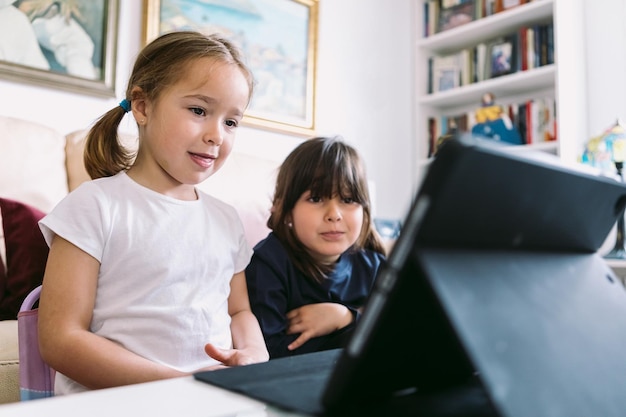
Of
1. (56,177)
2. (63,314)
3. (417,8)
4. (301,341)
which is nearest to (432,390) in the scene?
(63,314)

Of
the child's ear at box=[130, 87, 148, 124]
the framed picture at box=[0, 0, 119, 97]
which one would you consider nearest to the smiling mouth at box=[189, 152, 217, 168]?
the child's ear at box=[130, 87, 148, 124]

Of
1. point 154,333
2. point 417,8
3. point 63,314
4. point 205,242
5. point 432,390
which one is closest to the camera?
point 432,390

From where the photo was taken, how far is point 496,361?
326 millimetres

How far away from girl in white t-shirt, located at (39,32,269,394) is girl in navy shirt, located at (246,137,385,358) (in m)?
0.15

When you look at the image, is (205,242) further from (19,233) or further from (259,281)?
(19,233)

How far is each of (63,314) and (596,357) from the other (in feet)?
2.25

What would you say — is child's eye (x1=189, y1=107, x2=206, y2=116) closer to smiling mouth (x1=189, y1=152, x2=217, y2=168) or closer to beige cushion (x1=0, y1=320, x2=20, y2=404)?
smiling mouth (x1=189, y1=152, x2=217, y2=168)

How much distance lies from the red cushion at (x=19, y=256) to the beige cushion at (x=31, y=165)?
272mm

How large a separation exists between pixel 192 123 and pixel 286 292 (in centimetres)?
49

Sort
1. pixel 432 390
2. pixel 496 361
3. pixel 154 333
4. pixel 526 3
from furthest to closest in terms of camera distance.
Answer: pixel 526 3 < pixel 154 333 < pixel 432 390 < pixel 496 361

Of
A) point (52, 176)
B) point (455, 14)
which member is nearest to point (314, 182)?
point (52, 176)

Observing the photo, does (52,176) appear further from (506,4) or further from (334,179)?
(506,4)

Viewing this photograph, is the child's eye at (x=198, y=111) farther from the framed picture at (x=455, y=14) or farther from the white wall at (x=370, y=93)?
the framed picture at (x=455, y=14)

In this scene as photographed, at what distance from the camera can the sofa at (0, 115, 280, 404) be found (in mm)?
1596
